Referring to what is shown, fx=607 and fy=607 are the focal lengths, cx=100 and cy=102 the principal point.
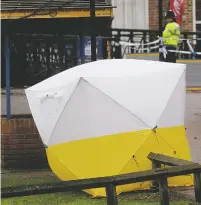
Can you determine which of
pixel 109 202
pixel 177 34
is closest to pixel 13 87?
pixel 177 34

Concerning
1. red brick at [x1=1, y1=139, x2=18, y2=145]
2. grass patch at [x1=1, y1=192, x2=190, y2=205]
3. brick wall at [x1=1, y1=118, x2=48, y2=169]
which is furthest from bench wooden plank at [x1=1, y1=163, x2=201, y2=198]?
red brick at [x1=1, y1=139, x2=18, y2=145]

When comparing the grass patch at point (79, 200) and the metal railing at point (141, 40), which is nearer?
the grass patch at point (79, 200)

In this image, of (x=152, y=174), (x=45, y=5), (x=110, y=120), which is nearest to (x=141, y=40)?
(x=45, y=5)

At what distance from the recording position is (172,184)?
780 cm

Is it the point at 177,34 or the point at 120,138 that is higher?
the point at 177,34

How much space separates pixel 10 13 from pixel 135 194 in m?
3.58

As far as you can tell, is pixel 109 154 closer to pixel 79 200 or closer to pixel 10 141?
pixel 79 200

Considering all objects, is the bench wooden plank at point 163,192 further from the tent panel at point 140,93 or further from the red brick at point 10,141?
the red brick at point 10,141

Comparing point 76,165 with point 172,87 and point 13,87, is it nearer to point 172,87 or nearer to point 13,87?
point 172,87

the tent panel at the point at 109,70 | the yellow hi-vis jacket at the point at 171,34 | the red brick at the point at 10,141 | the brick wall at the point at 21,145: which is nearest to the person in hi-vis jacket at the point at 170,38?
the yellow hi-vis jacket at the point at 171,34

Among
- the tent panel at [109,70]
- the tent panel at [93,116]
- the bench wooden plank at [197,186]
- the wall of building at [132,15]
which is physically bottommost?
the bench wooden plank at [197,186]

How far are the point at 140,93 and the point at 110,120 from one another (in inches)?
20.4

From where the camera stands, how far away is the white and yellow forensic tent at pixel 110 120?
736 centimetres

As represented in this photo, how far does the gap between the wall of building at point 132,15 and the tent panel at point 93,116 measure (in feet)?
37.2
